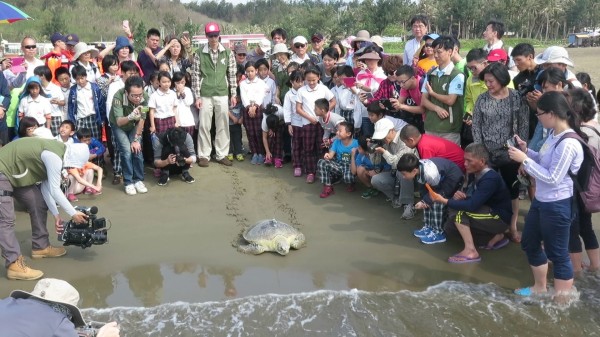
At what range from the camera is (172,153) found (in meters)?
7.04

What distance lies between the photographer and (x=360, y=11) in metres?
61.4

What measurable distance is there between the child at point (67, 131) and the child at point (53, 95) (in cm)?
50

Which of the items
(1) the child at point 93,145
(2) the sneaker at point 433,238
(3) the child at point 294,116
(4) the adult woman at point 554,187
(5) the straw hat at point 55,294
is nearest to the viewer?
(5) the straw hat at point 55,294

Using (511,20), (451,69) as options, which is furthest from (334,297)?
(511,20)

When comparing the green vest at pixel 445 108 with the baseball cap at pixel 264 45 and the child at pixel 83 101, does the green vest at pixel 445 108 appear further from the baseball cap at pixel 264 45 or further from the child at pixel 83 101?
the child at pixel 83 101

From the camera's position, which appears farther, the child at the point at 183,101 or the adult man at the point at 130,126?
the child at the point at 183,101

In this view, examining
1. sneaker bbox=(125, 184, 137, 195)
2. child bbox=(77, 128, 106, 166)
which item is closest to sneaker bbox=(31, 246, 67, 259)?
sneaker bbox=(125, 184, 137, 195)

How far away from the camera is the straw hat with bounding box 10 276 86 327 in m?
2.42

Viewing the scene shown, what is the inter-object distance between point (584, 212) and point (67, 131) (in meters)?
5.84

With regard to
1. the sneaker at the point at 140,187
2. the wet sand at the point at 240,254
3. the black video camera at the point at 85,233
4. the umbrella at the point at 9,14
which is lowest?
the wet sand at the point at 240,254

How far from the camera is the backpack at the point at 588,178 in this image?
3796 millimetres

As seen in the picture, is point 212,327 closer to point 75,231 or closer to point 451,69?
point 75,231

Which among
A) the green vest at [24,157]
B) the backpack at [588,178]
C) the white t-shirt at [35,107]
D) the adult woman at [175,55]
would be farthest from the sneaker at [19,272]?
the backpack at [588,178]

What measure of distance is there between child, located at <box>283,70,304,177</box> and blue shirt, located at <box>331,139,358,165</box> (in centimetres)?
79
